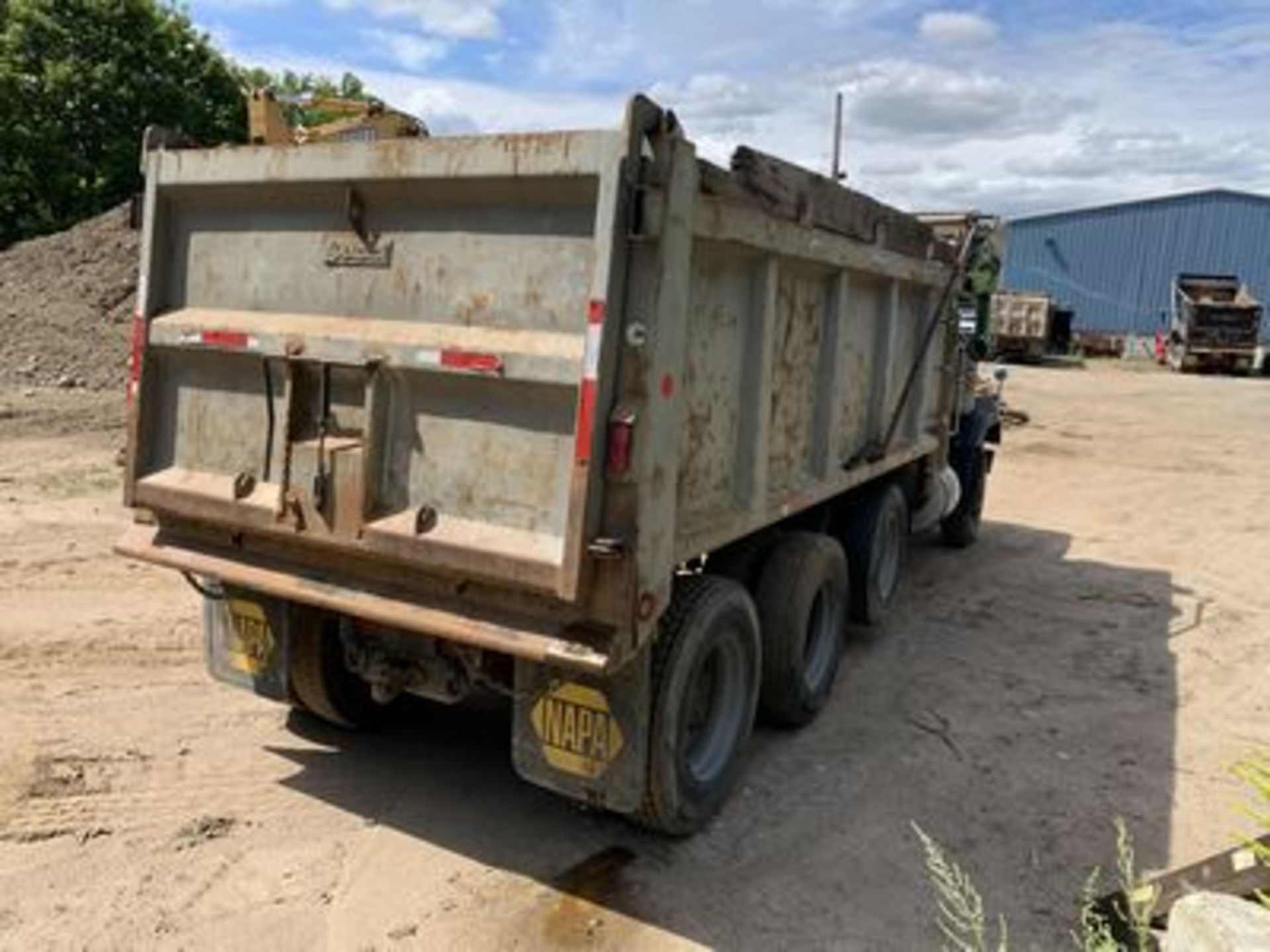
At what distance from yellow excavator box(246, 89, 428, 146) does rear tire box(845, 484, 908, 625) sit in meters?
3.27

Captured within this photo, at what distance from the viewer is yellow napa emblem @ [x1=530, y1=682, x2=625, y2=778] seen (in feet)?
12.9

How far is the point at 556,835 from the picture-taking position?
442 centimetres

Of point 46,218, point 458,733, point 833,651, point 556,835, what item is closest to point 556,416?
point 556,835

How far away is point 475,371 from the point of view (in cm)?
372

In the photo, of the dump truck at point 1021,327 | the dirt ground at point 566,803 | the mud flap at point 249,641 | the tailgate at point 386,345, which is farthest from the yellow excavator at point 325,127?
the dump truck at point 1021,327

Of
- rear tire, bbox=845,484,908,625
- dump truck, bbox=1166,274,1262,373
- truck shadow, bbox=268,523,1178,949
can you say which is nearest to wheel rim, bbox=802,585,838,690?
truck shadow, bbox=268,523,1178,949

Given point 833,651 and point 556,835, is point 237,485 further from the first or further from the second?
point 833,651

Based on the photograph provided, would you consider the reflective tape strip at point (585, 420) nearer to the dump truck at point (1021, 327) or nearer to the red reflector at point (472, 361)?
the red reflector at point (472, 361)

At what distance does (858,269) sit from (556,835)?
2.91 m

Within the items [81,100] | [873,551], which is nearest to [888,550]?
[873,551]

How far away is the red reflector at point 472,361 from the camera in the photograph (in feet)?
12.1

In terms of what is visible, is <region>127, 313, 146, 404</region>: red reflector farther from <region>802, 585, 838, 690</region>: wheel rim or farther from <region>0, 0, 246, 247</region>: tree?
<region>0, 0, 246, 247</region>: tree

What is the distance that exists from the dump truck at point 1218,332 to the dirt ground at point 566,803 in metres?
27.6

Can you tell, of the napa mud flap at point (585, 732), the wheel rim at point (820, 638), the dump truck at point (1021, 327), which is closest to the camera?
the napa mud flap at point (585, 732)
